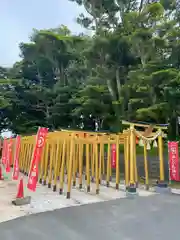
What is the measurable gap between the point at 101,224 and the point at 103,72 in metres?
13.7

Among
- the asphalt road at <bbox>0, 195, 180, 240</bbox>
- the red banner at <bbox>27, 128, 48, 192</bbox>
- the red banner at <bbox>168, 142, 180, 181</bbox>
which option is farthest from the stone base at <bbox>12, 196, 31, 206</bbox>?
the red banner at <bbox>168, 142, 180, 181</bbox>

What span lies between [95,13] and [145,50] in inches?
241

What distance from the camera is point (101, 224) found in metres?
5.23

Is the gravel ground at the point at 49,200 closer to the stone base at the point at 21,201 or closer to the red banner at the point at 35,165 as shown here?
the stone base at the point at 21,201

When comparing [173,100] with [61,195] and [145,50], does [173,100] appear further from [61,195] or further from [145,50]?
[61,195]

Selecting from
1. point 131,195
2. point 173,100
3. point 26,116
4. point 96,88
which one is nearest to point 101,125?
point 96,88

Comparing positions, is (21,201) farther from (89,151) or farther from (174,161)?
(174,161)

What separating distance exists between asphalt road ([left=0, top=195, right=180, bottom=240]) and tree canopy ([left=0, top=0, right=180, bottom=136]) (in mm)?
7553

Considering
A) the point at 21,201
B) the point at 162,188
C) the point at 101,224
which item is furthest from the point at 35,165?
the point at 162,188

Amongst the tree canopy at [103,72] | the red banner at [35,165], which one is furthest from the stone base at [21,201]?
the tree canopy at [103,72]

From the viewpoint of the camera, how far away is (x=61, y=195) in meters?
8.59

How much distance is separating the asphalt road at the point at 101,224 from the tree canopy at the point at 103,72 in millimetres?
7553

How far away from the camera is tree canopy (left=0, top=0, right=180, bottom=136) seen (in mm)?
14867

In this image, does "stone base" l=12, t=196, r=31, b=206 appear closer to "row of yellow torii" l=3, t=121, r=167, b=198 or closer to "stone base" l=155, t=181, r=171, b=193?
"row of yellow torii" l=3, t=121, r=167, b=198
